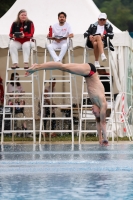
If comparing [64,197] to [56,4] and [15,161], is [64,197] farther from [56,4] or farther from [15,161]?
[56,4]

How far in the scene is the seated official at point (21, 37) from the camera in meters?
17.8

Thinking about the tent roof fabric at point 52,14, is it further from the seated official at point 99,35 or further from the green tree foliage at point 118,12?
the green tree foliage at point 118,12

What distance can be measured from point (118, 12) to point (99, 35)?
86469 millimetres

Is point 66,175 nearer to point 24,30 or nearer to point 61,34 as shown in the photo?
point 24,30

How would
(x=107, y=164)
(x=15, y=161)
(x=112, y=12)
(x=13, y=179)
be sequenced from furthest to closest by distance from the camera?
1. (x=112, y=12)
2. (x=15, y=161)
3. (x=107, y=164)
4. (x=13, y=179)

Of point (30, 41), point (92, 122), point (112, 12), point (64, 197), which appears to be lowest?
point (64, 197)

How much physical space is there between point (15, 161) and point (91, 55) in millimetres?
Result: 10538

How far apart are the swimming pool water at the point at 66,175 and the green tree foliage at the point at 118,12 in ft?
286

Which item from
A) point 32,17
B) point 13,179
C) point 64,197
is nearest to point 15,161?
point 13,179

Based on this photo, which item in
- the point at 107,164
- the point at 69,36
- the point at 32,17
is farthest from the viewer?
the point at 32,17

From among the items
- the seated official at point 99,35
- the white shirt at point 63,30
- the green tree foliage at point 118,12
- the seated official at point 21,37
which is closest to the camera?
the seated official at point 99,35

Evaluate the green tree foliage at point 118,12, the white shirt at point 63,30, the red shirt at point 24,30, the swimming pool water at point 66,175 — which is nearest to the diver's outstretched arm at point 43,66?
the swimming pool water at point 66,175

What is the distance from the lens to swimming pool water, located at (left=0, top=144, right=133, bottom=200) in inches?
286

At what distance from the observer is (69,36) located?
58.6 ft
